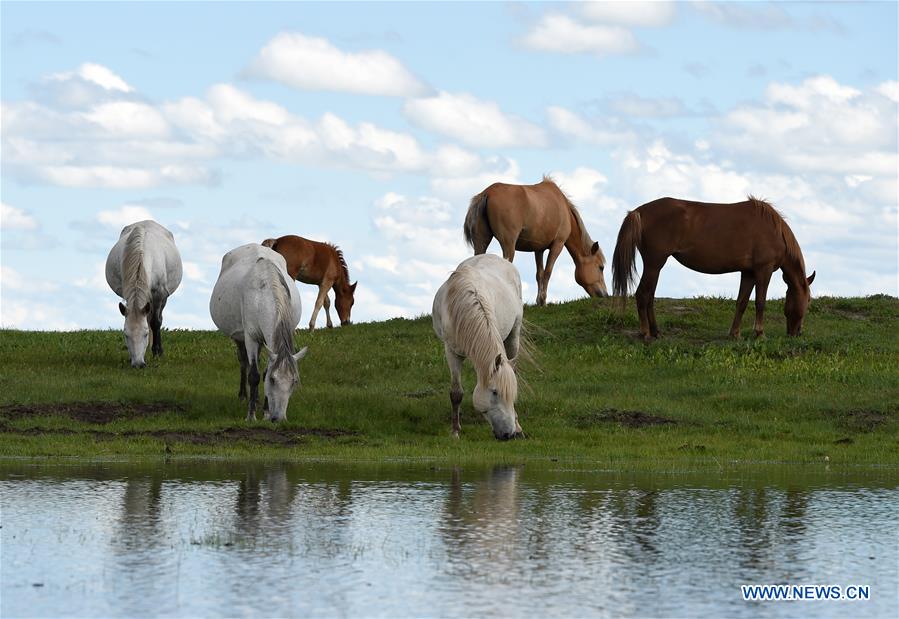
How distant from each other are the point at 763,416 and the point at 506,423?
456cm

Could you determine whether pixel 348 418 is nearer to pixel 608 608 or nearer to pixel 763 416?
pixel 763 416

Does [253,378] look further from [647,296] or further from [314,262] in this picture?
[314,262]

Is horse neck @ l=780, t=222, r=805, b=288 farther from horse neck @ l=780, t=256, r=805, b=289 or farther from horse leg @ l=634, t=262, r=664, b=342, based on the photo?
horse leg @ l=634, t=262, r=664, b=342

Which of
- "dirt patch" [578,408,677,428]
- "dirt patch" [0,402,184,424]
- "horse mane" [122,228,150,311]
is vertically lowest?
"dirt patch" [0,402,184,424]

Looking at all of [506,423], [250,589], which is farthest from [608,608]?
[506,423]

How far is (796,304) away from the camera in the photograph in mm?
24406

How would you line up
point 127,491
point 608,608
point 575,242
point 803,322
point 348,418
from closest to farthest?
1. point 608,608
2. point 127,491
3. point 348,418
4. point 803,322
5. point 575,242

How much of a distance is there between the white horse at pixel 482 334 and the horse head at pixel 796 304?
29.0 feet

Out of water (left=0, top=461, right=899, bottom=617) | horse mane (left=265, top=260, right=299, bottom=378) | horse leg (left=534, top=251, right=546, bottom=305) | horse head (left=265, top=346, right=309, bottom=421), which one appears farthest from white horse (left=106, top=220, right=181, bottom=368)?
horse leg (left=534, top=251, right=546, bottom=305)

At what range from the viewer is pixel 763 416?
18641mm

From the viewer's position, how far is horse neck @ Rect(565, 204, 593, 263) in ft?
92.7

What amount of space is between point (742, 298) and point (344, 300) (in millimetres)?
10474

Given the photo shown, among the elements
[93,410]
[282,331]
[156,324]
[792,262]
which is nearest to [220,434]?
[282,331]

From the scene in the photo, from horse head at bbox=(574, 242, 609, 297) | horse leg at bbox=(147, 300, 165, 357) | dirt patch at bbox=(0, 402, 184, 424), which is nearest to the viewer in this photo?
dirt patch at bbox=(0, 402, 184, 424)
